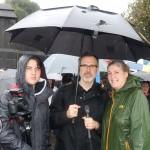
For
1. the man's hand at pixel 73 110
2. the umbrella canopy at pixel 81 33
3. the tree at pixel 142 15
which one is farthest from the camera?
the tree at pixel 142 15

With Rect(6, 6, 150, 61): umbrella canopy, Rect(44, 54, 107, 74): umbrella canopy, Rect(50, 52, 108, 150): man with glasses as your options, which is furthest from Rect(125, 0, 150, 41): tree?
Rect(50, 52, 108, 150): man with glasses

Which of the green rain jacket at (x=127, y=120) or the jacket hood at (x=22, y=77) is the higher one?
the jacket hood at (x=22, y=77)

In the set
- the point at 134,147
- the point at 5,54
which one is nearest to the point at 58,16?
the point at 134,147

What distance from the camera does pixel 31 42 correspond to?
4.86 m

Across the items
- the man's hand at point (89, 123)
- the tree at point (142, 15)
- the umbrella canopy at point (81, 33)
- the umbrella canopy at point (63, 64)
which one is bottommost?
the man's hand at point (89, 123)

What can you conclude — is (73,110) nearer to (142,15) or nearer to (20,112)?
(20,112)

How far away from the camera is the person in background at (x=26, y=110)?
11.3ft

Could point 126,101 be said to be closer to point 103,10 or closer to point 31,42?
point 103,10

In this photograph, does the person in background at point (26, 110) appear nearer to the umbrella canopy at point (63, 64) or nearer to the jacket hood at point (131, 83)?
the jacket hood at point (131, 83)

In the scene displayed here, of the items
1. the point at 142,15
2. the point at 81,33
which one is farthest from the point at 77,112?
the point at 142,15

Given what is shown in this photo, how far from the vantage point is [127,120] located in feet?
12.6

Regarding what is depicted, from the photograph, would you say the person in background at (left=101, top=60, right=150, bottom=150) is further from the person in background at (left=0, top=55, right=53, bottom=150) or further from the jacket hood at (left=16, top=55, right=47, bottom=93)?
the jacket hood at (left=16, top=55, right=47, bottom=93)

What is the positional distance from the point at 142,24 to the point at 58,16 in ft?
42.0

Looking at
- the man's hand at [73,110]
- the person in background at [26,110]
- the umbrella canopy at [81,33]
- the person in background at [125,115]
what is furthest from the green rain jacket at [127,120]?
the person in background at [26,110]
